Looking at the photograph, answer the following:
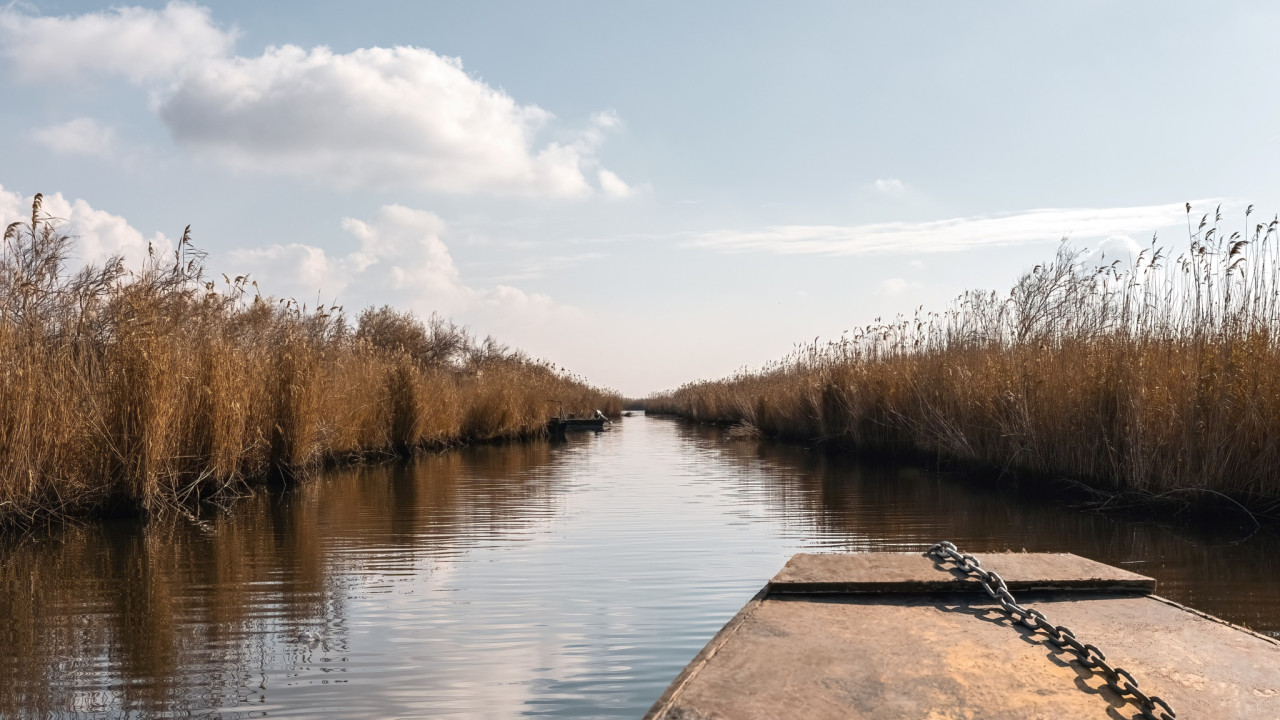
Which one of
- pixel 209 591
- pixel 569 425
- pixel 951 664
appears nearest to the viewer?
pixel 951 664

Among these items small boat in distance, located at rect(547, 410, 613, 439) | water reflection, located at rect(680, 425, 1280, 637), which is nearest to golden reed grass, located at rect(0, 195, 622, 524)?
water reflection, located at rect(680, 425, 1280, 637)

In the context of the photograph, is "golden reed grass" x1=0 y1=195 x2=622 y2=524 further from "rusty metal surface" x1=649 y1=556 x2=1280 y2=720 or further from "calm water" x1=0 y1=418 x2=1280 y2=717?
"rusty metal surface" x1=649 y1=556 x2=1280 y2=720

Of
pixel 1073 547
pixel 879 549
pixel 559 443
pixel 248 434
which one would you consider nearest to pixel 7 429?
pixel 248 434

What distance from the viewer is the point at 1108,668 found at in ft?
8.19

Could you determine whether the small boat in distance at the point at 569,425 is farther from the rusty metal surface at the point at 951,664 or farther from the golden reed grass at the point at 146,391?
the rusty metal surface at the point at 951,664

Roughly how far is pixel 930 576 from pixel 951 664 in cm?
99

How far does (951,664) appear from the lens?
2.59 m

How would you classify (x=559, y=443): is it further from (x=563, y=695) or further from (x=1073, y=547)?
(x=563, y=695)

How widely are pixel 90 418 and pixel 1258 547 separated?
8675 mm

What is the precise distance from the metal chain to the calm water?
43.7 inches

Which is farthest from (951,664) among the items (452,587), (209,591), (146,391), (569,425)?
(569,425)

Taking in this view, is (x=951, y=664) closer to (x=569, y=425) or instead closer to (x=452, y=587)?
(x=452, y=587)

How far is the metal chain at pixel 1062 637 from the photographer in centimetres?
228

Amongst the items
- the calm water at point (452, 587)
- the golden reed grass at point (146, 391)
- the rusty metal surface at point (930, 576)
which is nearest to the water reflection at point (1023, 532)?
the calm water at point (452, 587)
